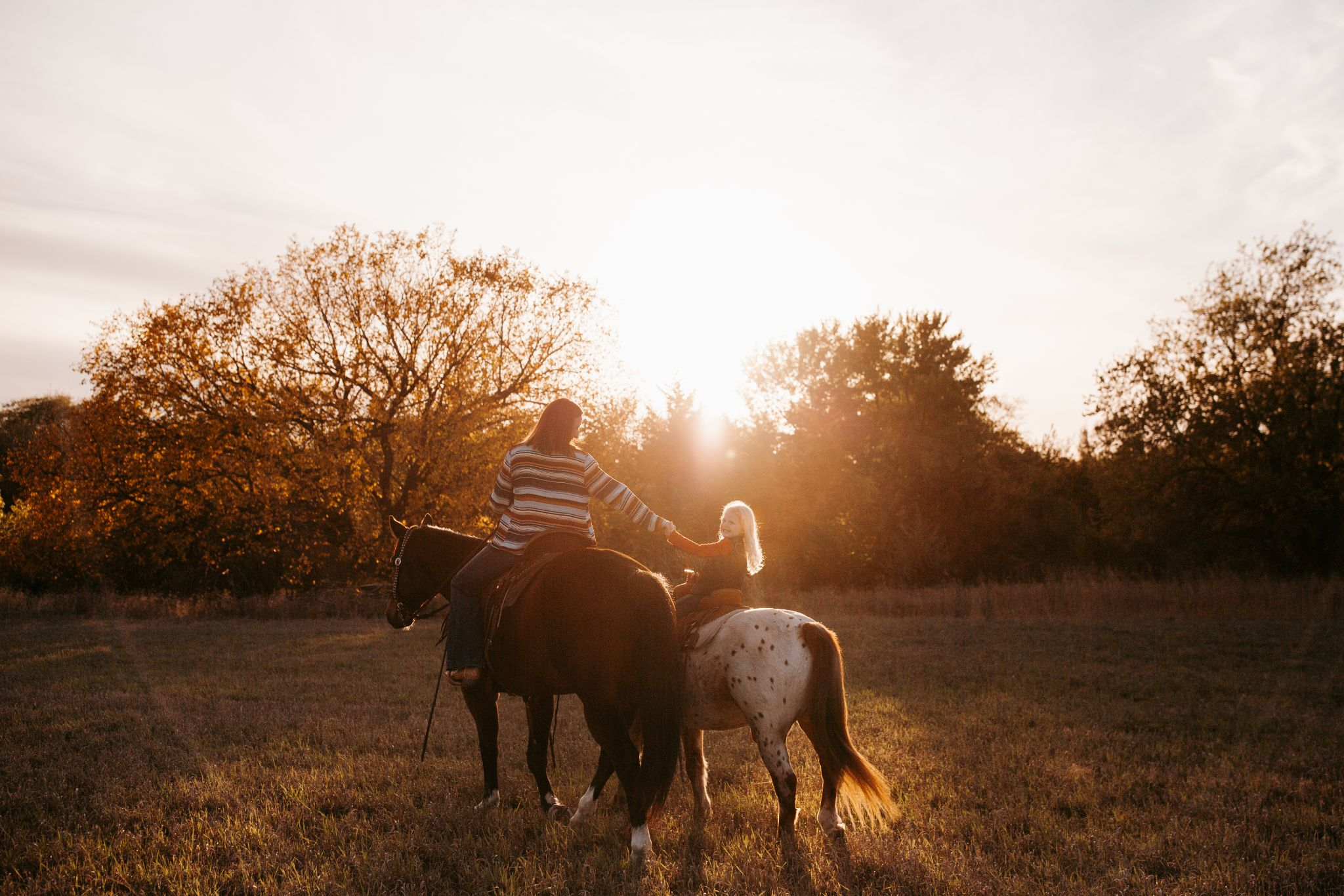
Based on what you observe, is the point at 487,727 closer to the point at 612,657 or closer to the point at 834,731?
the point at 612,657

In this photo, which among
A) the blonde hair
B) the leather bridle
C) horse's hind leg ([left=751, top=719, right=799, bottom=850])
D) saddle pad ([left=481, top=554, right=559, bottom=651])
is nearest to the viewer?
horse's hind leg ([left=751, top=719, right=799, bottom=850])

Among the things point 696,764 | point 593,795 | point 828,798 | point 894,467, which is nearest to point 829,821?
point 828,798

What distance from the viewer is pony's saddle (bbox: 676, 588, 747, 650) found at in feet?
17.6

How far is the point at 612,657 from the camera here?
4891 millimetres

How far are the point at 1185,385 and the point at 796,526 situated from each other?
14.9 meters

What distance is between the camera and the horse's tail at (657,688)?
4652mm

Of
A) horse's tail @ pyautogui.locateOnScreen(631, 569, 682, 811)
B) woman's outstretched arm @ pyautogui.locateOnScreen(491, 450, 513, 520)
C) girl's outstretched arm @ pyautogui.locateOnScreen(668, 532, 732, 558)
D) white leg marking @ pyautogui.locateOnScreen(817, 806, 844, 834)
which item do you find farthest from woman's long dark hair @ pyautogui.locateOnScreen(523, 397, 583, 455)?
white leg marking @ pyautogui.locateOnScreen(817, 806, 844, 834)

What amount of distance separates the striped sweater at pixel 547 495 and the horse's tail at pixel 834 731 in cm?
136

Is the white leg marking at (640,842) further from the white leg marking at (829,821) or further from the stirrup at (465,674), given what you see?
the stirrup at (465,674)

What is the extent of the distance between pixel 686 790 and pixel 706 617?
5.99 ft

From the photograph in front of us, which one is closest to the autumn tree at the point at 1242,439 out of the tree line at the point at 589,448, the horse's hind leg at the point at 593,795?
the tree line at the point at 589,448

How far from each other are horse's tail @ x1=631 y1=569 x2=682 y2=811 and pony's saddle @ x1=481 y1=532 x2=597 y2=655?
0.66 m

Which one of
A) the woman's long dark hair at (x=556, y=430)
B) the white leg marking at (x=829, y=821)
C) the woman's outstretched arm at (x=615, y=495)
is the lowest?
the white leg marking at (x=829, y=821)

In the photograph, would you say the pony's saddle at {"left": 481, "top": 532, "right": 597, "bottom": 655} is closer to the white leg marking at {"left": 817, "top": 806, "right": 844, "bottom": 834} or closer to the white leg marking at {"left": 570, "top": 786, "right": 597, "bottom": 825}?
the white leg marking at {"left": 570, "top": 786, "right": 597, "bottom": 825}
